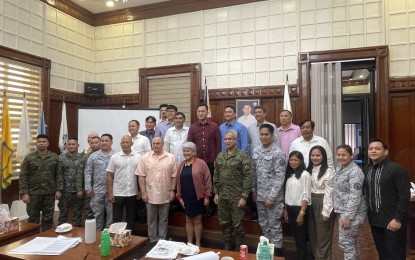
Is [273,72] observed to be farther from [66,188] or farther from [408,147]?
[66,188]

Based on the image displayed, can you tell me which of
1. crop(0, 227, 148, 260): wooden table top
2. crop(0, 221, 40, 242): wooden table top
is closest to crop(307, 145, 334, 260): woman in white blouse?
crop(0, 227, 148, 260): wooden table top

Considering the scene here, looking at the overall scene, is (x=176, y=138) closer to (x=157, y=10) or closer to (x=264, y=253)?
(x=264, y=253)

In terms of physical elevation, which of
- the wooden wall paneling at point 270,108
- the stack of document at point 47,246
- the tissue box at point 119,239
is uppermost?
the wooden wall paneling at point 270,108

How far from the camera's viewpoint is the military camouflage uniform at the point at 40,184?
3.61 m

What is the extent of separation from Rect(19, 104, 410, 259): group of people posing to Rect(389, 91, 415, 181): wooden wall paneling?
2247mm

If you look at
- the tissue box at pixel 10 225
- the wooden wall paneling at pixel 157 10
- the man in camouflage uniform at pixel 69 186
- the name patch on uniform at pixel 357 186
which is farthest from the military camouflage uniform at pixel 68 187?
the wooden wall paneling at pixel 157 10

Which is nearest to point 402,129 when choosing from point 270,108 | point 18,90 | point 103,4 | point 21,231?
point 270,108

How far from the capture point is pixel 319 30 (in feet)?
17.4

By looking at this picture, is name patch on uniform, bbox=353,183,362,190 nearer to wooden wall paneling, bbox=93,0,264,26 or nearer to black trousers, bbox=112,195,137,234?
black trousers, bbox=112,195,137,234

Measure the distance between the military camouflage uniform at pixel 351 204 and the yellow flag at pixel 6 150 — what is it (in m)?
4.63

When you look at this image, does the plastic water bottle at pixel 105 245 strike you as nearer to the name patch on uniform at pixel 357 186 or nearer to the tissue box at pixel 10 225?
the tissue box at pixel 10 225

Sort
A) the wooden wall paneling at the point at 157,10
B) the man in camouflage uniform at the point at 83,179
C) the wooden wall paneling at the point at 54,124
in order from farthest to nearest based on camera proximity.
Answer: the wooden wall paneling at the point at 157,10 < the wooden wall paneling at the point at 54,124 < the man in camouflage uniform at the point at 83,179

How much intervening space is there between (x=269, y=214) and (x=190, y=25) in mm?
4393

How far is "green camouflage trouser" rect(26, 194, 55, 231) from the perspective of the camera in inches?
142
